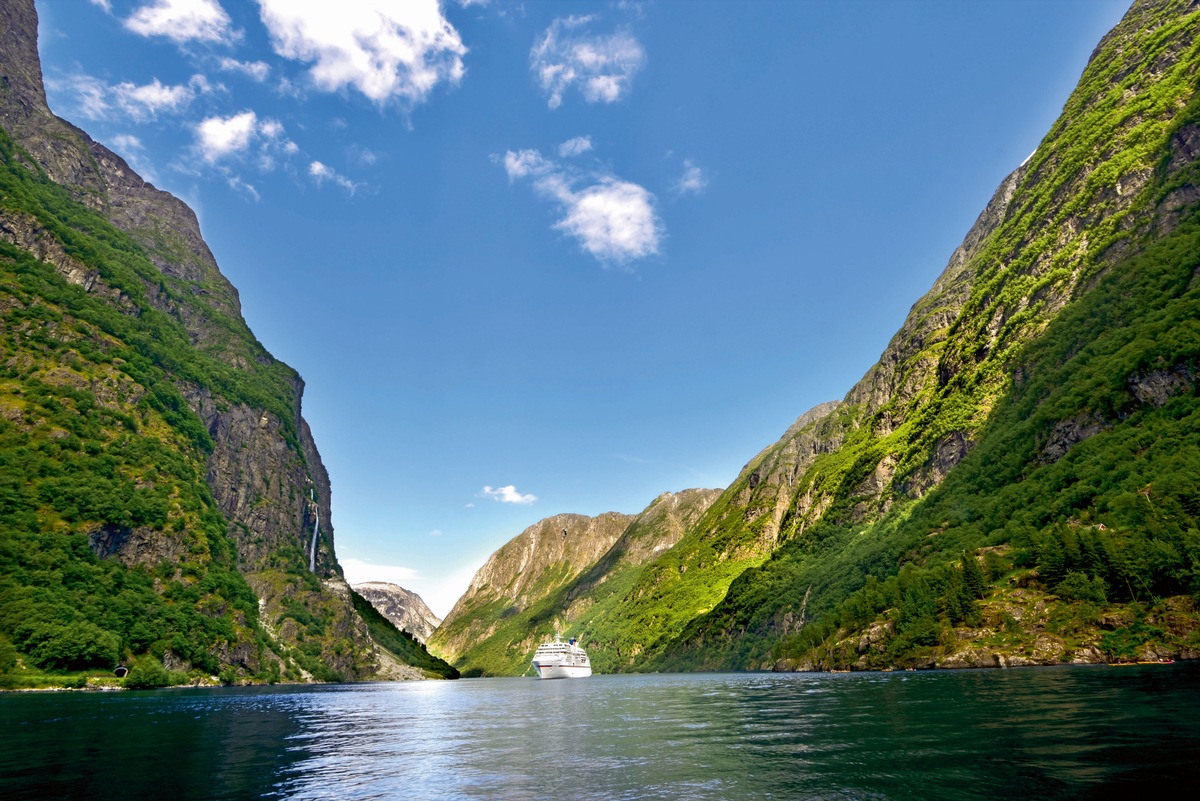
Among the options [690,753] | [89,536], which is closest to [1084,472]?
[690,753]

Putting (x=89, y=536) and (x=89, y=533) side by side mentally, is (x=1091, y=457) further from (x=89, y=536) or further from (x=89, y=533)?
(x=89, y=533)

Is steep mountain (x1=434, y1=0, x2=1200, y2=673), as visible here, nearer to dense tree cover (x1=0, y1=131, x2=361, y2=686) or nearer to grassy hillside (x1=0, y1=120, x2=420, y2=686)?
grassy hillside (x1=0, y1=120, x2=420, y2=686)

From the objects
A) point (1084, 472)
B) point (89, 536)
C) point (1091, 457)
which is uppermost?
point (89, 536)

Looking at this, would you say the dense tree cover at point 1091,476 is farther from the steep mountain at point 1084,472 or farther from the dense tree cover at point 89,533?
the dense tree cover at point 89,533

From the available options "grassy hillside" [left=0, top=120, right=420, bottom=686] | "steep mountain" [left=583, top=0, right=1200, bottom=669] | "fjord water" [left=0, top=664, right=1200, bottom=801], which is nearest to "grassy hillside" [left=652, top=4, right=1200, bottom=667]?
"steep mountain" [left=583, top=0, right=1200, bottom=669]

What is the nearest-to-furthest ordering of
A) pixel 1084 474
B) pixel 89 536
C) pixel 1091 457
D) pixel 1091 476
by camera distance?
pixel 1091 476
pixel 1084 474
pixel 1091 457
pixel 89 536

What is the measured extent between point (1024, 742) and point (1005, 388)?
192220 millimetres

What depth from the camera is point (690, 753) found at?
30328 millimetres

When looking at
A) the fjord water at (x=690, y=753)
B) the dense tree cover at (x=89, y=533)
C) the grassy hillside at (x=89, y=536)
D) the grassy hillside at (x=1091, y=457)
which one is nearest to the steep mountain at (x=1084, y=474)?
the grassy hillside at (x=1091, y=457)

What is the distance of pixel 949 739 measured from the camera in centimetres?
2852

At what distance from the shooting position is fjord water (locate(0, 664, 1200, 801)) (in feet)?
A: 67.5

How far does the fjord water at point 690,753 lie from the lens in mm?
20578

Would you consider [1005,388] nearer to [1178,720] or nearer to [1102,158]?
[1102,158]

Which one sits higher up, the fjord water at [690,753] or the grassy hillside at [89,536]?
the grassy hillside at [89,536]
